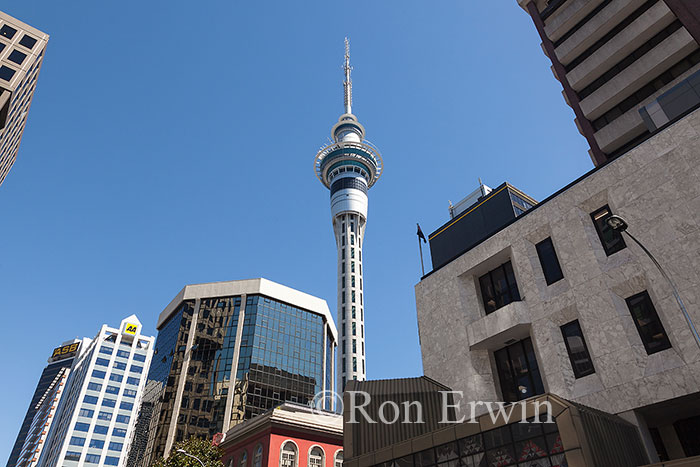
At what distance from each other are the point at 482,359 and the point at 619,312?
9.01m

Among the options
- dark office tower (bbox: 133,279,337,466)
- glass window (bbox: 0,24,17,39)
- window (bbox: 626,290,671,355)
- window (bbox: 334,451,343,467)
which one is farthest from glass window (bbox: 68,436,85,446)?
window (bbox: 626,290,671,355)

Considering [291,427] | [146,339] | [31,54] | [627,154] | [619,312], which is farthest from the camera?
[146,339]

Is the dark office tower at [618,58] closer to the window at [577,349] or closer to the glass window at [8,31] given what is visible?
the window at [577,349]

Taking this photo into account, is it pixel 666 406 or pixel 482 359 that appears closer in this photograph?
pixel 666 406

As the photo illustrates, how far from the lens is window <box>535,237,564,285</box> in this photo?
26870mm

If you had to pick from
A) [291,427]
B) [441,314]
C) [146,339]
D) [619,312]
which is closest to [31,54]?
[291,427]

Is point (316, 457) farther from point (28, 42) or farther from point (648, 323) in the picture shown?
point (28, 42)

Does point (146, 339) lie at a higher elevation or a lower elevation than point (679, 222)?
higher

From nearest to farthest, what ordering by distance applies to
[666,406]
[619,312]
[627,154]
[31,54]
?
[666,406] → [619,312] → [627,154] → [31,54]

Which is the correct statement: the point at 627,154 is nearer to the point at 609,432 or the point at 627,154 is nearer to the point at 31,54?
the point at 609,432

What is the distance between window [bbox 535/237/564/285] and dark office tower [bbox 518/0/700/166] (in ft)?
50.3

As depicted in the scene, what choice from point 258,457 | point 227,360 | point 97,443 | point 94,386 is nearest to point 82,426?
point 97,443

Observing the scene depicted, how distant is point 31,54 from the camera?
65875 millimetres

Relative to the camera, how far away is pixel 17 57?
211 feet
